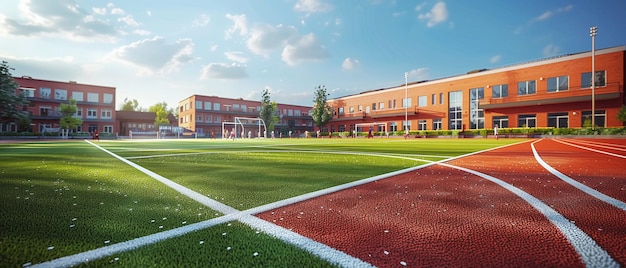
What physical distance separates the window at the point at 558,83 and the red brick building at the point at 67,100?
7573 cm

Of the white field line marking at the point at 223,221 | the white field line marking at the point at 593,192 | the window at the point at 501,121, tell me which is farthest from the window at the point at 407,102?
the white field line marking at the point at 223,221

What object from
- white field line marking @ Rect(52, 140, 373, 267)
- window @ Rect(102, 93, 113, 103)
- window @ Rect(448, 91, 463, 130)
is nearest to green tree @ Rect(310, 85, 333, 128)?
window @ Rect(448, 91, 463, 130)

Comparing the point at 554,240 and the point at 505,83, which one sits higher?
the point at 505,83

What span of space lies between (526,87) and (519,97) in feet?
4.89

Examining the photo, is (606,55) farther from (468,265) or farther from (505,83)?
(468,265)

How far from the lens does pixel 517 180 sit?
4500 mm

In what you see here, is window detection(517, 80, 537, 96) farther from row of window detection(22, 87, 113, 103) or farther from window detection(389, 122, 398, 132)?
row of window detection(22, 87, 113, 103)

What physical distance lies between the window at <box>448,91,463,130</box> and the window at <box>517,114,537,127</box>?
302 inches

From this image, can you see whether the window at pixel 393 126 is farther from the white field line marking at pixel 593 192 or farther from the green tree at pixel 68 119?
the green tree at pixel 68 119

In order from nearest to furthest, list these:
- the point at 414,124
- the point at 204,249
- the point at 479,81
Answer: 1. the point at 204,249
2. the point at 479,81
3. the point at 414,124

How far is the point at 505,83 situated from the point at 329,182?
43.8 meters

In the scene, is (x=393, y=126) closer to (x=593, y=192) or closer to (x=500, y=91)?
(x=500, y=91)

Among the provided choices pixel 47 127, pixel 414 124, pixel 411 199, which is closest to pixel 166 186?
pixel 411 199

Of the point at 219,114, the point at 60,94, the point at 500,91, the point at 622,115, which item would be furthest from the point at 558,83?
the point at 60,94
